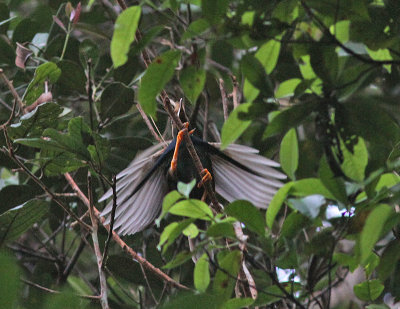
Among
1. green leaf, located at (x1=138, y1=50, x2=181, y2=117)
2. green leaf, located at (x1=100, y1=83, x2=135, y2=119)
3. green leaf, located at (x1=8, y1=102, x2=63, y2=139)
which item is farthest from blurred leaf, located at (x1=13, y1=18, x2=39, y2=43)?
green leaf, located at (x1=138, y1=50, x2=181, y2=117)

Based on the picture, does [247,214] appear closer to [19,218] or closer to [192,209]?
[192,209]

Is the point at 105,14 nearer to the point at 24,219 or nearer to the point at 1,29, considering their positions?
the point at 1,29

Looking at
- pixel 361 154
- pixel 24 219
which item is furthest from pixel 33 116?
pixel 361 154

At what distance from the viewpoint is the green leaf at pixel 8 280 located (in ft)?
2.60

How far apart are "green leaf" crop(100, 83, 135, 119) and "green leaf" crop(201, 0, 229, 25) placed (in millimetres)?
1219

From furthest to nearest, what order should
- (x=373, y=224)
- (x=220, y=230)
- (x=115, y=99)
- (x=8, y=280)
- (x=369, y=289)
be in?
(x=115, y=99) → (x=369, y=289) → (x=220, y=230) → (x=373, y=224) → (x=8, y=280)

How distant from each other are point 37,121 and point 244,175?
917mm

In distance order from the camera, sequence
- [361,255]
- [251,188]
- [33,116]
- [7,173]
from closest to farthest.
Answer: [361,255], [33,116], [251,188], [7,173]

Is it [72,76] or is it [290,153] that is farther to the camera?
[72,76]

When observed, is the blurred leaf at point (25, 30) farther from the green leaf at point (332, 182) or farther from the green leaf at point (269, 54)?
the green leaf at point (332, 182)

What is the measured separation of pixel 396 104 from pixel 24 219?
1.32m

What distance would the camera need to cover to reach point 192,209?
4.53 ft

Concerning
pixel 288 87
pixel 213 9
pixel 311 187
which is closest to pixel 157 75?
pixel 213 9

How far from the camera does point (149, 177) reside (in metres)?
2.67
